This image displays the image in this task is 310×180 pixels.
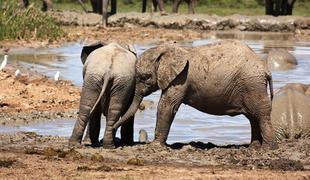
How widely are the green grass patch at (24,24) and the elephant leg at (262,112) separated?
49.5ft

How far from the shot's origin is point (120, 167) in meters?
9.99

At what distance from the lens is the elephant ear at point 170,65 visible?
1122 cm

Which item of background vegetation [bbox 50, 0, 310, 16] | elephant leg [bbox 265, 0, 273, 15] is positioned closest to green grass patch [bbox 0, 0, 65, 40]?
elephant leg [bbox 265, 0, 273, 15]

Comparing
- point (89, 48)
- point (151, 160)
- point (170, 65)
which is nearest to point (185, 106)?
point (89, 48)

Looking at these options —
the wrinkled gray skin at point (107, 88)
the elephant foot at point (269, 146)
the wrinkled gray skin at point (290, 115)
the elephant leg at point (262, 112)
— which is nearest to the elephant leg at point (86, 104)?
the wrinkled gray skin at point (107, 88)

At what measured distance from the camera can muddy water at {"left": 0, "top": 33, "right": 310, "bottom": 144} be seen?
1352 cm

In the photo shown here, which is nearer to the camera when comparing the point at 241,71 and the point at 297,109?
the point at 241,71

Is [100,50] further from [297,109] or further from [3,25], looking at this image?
[3,25]

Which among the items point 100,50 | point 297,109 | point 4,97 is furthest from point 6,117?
point 297,109

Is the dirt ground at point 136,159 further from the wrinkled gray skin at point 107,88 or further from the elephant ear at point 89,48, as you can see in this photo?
the elephant ear at point 89,48

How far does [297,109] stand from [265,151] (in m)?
1.80

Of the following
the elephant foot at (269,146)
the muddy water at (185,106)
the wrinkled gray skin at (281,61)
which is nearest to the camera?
the elephant foot at (269,146)

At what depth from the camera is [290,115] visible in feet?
42.6

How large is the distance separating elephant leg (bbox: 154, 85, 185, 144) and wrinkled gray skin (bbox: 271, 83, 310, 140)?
197 cm
